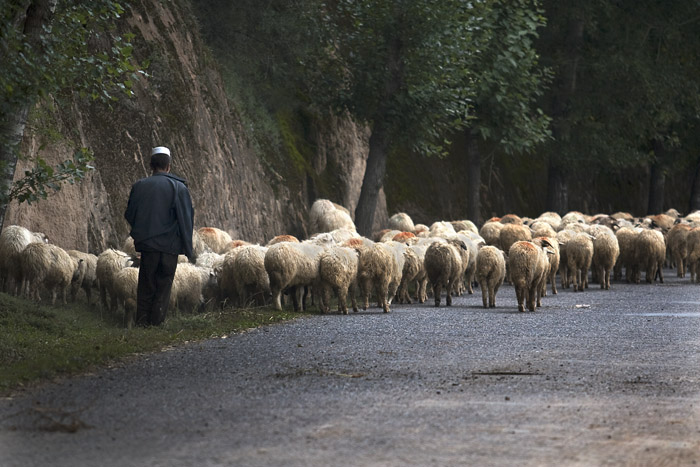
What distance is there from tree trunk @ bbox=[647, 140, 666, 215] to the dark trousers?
32.8 m

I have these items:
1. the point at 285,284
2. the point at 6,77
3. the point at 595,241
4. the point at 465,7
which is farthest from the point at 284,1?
the point at 6,77

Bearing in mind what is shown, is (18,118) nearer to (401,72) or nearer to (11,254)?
(11,254)

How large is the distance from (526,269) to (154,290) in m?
5.84

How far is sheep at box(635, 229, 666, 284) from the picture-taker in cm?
2222

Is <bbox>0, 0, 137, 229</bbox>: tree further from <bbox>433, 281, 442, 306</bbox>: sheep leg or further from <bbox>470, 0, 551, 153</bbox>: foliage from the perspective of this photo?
<bbox>470, 0, 551, 153</bbox>: foliage

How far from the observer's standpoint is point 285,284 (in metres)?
14.7

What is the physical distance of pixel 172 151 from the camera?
21.6 meters

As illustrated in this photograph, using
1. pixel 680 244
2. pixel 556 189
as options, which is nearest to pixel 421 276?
pixel 680 244

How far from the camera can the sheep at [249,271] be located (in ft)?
49.3

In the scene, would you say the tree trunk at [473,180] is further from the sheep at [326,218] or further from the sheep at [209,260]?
the sheep at [209,260]

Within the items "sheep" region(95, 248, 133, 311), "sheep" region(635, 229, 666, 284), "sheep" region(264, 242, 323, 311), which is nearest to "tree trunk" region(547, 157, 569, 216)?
"sheep" region(635, 229, 666, 284)

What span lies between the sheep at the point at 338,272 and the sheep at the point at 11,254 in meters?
4.32

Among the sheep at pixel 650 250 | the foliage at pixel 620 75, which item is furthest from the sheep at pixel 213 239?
the foliage at pixel 620 75

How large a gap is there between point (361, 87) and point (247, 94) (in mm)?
3455
